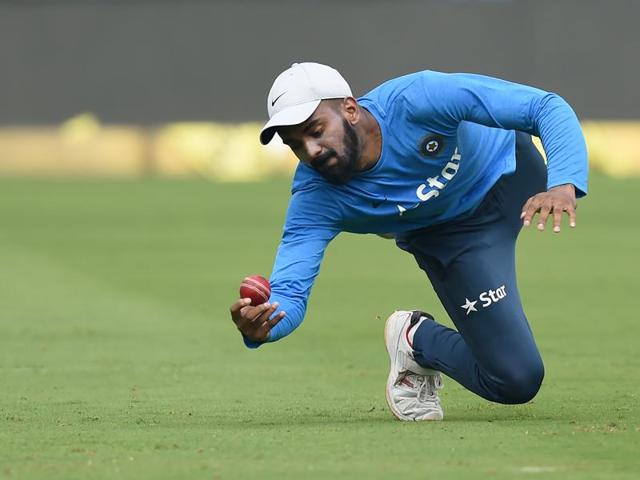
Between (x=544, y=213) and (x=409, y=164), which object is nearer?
(x=544, y=213)

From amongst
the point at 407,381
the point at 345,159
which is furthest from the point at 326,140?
the point at 407,381

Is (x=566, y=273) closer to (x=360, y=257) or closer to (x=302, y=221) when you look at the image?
(x=360, y=257)

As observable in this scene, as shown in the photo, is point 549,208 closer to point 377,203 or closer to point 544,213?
point 544,213

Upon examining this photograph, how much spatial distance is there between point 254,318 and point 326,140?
0.85 meters

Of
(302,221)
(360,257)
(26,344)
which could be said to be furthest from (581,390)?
(360,257)

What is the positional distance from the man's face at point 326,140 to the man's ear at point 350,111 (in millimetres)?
27

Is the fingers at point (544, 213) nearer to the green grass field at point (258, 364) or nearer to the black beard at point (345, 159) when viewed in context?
the green grass field at point (258, 364)

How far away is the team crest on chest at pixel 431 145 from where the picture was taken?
6.93 metres

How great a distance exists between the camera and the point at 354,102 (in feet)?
22.5

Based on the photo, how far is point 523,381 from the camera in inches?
283

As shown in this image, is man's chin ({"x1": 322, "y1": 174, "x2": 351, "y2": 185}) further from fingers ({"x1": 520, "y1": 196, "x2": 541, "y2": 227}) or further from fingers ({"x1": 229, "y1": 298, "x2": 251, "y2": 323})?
fingers ({"x1": 520, "y1": 196, "x2": 541, "y2": 227})

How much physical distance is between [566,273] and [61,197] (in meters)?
10.7

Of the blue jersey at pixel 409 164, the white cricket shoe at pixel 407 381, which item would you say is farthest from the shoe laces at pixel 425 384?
the blue jersey at pixel 409 164

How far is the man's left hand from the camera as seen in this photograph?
6.01 meters
